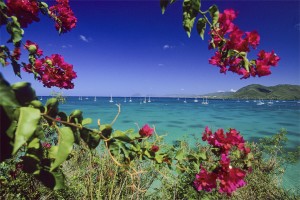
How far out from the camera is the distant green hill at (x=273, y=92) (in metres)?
141

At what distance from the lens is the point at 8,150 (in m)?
0.62

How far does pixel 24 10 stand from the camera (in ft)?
4.94

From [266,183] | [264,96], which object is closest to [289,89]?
[264,96]

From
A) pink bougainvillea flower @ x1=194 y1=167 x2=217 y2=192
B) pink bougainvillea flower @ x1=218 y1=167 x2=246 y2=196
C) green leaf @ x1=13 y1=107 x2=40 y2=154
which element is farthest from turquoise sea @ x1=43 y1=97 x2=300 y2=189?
green leaf @ x1=13 y1=107 x2=40 y2=154

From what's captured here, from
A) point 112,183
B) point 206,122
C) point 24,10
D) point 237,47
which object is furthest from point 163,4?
point 206,122

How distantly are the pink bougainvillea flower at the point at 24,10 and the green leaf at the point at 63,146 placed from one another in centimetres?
118

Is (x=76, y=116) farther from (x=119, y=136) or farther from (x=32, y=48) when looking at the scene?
(x=32, y=48)

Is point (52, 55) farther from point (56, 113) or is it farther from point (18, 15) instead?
point (56, 113)

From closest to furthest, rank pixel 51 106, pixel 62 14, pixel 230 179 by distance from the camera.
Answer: pixel 51 106
pixel 230 179
pixel 62 14

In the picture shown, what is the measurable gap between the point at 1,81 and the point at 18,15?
1.26 meters

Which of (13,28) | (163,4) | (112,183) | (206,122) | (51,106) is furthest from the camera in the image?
(206,122)

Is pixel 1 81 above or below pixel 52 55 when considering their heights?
below

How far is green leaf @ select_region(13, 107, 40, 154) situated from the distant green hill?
521ft

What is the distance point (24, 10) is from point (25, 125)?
1.27m
